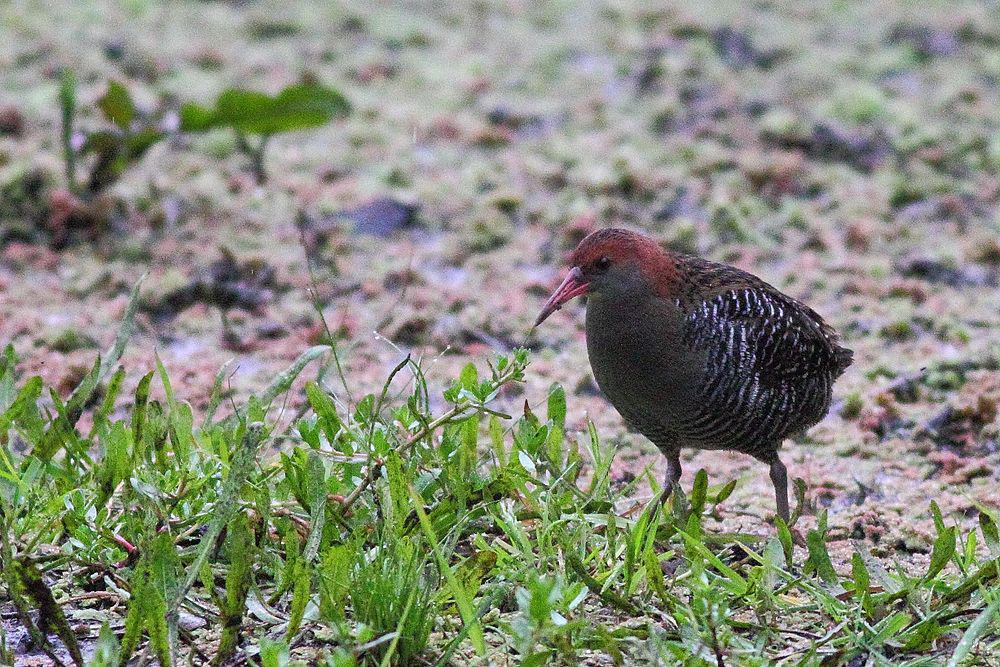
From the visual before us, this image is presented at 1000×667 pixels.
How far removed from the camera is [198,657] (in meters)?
2.84

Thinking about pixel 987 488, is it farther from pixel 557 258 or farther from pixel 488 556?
pixel 557 258

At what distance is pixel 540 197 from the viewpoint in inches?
231

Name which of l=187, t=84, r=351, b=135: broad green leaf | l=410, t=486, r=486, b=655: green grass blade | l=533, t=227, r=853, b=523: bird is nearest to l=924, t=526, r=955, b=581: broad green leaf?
l=533, t=227, r=853, b=523: bird

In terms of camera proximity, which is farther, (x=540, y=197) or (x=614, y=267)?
(x=540, y=197)

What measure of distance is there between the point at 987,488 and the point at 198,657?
2342mm

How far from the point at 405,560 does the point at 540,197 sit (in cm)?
328

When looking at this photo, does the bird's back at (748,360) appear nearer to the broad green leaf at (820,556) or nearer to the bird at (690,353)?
the bird at (690,353)

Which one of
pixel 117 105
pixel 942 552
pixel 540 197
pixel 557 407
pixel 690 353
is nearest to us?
pixel 942 552

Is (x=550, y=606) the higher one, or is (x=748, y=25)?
(x=748, y=25)

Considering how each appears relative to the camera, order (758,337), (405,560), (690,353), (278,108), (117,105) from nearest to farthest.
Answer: (405,560) → (690,353) → (758,337) → (117,105) → (278,108)

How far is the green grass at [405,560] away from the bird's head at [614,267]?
454mm

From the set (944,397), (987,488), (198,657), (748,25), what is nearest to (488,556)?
(198,657)

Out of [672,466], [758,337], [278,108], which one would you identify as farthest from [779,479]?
[278,108]

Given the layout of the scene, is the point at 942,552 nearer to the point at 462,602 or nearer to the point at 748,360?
the point at 748,360
